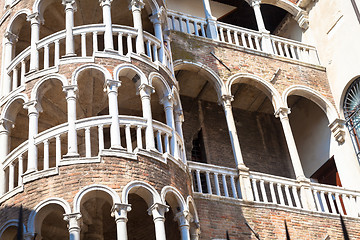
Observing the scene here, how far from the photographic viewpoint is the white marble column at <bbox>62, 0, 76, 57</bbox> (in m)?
13.8

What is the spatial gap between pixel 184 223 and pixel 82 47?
4339mm

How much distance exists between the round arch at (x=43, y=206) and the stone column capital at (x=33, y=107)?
218 cm

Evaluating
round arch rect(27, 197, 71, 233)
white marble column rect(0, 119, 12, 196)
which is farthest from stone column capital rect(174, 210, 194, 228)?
white marble column rect(0, 119, 12, 196)

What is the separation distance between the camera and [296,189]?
15.5 m

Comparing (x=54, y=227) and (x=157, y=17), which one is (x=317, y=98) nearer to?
(x=157, y=17)

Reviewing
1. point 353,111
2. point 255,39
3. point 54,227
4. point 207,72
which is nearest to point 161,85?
point 207,72

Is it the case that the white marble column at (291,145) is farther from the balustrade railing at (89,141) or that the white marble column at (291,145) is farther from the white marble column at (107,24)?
the white marble column at (107,24)

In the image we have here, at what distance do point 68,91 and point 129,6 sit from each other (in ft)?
10.2

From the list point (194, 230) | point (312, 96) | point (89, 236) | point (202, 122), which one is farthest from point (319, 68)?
point (89, 236)

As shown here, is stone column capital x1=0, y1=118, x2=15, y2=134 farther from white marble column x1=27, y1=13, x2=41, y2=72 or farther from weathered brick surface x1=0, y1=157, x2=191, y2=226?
weathered brick surface x1=0, y1=157, x2=191, y2=226

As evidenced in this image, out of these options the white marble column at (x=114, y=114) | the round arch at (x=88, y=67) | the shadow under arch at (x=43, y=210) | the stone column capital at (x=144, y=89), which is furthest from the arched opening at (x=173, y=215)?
the round arch at (x=88, y=67)

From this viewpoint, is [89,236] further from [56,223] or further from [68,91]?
[68,91]

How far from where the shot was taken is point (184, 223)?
12500 millimetres

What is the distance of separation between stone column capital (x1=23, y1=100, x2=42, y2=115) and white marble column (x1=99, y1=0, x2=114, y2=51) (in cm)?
190
